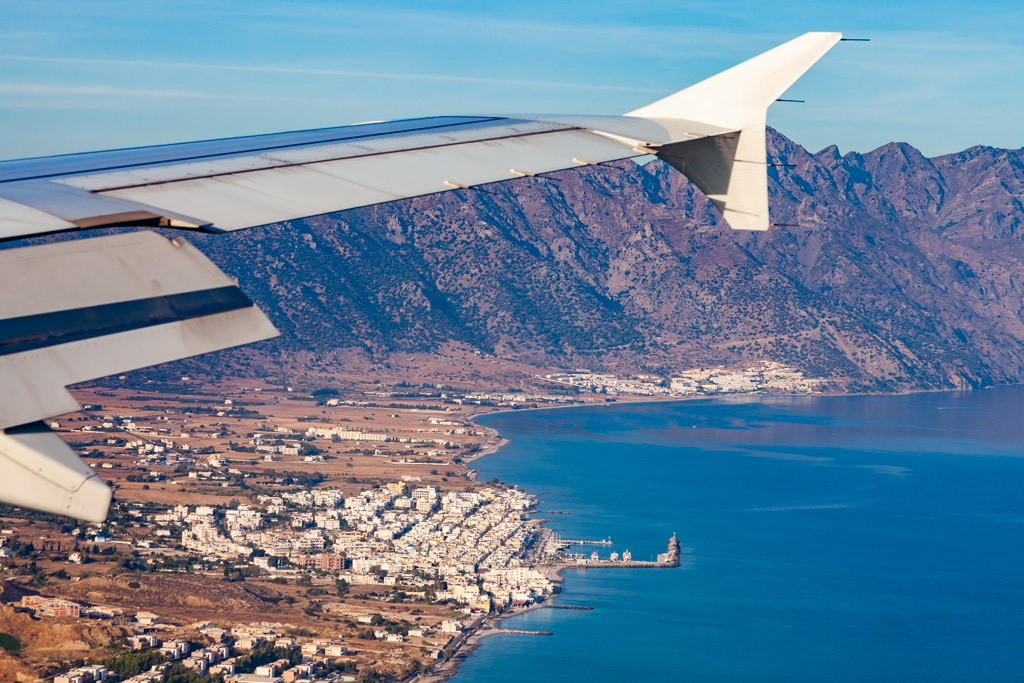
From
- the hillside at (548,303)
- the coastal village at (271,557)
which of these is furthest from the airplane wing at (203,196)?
the hillside at (548,303)

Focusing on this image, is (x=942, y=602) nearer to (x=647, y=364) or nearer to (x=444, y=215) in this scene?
(x=647, y=364)

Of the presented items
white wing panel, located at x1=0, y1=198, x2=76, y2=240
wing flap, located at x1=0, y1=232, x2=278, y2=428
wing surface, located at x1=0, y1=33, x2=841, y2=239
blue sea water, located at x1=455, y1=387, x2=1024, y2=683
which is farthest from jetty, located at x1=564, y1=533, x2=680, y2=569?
wing flap, located at x1=0, y1=232, x2=278, y2=428

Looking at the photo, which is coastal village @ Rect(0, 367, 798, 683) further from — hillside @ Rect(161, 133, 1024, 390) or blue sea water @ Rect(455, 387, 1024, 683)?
hillside @ Rect(161, 133, 1024, 390)

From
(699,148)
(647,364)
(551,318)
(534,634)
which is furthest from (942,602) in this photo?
(551,318)

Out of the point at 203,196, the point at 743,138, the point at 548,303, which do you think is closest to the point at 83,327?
the point at 203,196

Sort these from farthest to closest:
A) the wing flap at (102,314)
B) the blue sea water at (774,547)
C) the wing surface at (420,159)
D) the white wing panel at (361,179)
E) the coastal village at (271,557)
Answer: the blue sea water at (774,547), the coastal village at (271,557), the wing surface at (420,159), the white wing panel at (361,179), the wing flap at (102,314)

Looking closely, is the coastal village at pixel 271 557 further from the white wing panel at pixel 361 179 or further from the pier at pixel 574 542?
the white wing panel at pixel 361 179

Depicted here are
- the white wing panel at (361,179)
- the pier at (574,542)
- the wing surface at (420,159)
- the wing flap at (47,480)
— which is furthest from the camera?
the pier at (574,542)
